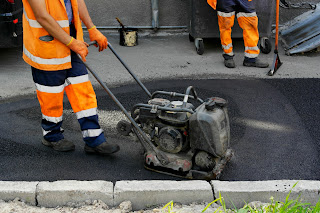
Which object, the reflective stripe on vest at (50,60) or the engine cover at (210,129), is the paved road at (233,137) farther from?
the reflective stripe on vest at (50,60)

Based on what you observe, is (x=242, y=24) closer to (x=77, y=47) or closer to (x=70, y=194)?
(x=77, y=47)

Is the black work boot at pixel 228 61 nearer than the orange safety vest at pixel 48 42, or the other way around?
the orange safety vest at pixel 48 42

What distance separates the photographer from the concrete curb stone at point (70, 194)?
2.99m

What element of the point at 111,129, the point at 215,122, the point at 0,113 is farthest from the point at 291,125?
the point at 0,113

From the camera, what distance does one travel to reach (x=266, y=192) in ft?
9.67

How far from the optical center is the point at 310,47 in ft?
22.3

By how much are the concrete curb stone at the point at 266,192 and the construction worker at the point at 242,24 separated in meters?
3.59

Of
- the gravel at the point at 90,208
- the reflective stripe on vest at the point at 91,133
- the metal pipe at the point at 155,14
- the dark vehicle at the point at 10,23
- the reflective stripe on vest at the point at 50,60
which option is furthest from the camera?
the metal pipe at the point at 155,14

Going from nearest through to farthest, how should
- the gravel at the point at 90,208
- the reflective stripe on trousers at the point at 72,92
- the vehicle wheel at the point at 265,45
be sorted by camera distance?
1. the gravel at the point at 90,208
2. the reflective stripe on trousers at the point at 72,92
3. the vehicle wheel at the point at 265,45

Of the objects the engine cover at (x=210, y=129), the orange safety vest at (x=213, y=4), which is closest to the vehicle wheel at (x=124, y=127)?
the engine cover at (x=210, y=129)

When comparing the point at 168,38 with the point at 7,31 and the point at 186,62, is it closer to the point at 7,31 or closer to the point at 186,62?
the point at 186,62

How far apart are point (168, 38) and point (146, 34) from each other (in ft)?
1.60

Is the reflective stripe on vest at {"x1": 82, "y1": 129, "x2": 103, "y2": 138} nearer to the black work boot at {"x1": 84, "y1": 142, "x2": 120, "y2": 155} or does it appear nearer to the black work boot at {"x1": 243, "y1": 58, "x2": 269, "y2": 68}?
the black work boot at {"x1": 84, "y1": 142, "x2": 120, "y2": 155}

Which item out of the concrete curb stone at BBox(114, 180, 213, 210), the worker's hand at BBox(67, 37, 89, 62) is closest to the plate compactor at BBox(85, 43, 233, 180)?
the worker's hand at BBox(67, 37, 89, 62)
